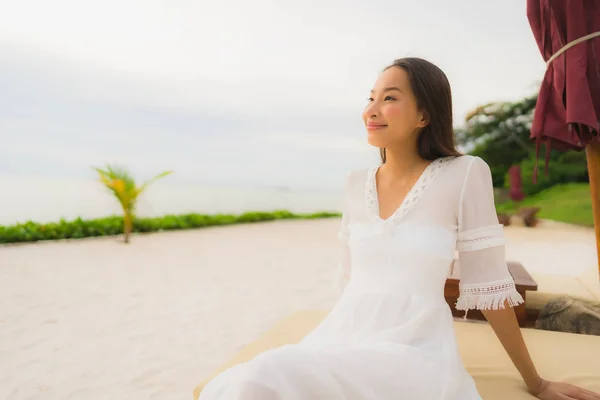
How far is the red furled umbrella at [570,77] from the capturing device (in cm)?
243

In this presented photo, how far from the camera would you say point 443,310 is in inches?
63.4

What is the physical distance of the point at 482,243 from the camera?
5.32 feet

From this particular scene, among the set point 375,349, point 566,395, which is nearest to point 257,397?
point 375,349

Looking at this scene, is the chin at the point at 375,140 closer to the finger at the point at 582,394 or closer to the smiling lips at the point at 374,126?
the smiling lips at the point at 374,126

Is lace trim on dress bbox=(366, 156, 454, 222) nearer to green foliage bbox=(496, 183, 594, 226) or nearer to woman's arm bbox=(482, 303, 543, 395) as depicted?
woman's arm bbox=(482, 303, 543, 395)

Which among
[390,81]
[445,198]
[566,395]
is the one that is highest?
[390,81]

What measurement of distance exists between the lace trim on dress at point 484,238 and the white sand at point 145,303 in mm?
2294

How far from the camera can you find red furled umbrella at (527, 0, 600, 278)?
7.97ft

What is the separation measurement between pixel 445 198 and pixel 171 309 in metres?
4.38

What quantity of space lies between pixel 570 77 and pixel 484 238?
1.43 metres

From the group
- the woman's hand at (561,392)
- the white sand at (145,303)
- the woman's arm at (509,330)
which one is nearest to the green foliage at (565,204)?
the white sand at (145,303)

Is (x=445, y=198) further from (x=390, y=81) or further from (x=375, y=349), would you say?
(x=375, y=349)

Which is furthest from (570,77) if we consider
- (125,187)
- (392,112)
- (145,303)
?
(125,187)

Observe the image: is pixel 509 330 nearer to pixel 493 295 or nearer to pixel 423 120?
pixel 493 295
